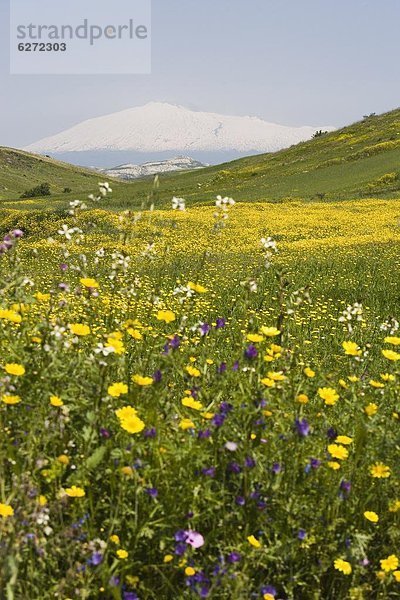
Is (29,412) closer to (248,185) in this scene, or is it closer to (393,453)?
(393,453)

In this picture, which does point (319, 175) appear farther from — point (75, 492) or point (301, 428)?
point (75, 492)

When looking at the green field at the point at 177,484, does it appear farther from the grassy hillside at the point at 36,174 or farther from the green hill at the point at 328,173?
the grassy hillside at the point at 36,174

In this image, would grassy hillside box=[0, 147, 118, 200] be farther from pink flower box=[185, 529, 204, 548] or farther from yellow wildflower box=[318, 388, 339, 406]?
pink flower box=[185, 529, 204, 548]

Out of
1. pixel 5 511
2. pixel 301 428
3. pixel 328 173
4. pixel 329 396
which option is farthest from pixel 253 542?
pixel 328 173

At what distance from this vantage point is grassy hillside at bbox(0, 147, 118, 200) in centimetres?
12623

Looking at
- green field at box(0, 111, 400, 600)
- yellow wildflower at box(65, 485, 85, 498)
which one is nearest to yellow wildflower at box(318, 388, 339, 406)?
green field at box(0, 111, 400, 600)

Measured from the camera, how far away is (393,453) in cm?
344

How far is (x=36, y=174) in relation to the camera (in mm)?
144000

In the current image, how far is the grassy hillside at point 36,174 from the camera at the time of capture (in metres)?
126

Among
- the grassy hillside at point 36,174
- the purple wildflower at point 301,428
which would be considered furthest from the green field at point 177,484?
the grassy hillside at point 36,174

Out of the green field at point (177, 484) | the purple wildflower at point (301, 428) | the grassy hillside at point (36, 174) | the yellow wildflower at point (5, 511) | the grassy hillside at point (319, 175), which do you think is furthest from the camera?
the grassy hillside at point (36, 174)

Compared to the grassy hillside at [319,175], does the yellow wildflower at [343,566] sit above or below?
below

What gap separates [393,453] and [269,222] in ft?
79.1

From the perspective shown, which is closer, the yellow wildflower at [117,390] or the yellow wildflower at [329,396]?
the yellow wildflower at [117,390]
